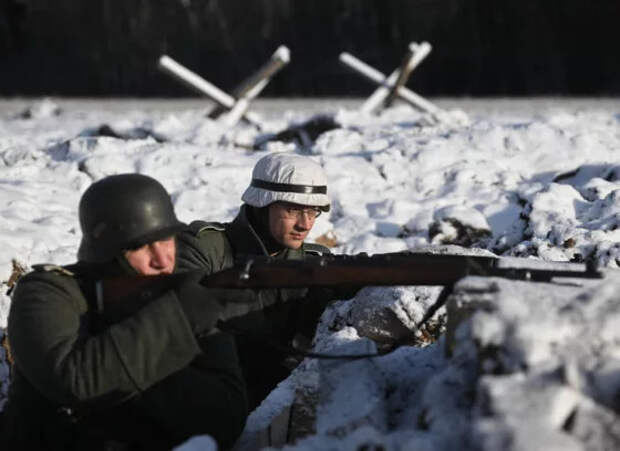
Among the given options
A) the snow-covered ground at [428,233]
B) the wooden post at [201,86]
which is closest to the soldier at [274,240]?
the snow-covered ground at [428,233]

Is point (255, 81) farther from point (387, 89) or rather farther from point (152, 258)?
point (152, 258)

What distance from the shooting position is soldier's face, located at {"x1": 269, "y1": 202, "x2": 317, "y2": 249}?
403 cm

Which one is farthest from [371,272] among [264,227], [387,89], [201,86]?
[387,89]

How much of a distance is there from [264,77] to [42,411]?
7741 mm

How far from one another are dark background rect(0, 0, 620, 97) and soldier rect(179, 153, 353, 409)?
13172mm

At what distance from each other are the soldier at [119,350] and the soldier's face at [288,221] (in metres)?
1.02

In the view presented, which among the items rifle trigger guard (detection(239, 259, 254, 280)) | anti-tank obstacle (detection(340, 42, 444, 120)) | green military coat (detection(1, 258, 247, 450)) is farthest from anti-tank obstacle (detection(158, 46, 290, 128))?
green military coat (detection(1, 258, 247, 450))

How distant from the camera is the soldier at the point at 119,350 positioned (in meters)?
2.74

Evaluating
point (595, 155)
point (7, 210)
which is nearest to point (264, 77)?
point (595, 155)

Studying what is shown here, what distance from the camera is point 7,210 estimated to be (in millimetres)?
6070

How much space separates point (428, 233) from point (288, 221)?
2557mm

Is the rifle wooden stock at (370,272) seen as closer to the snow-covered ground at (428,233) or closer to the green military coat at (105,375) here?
the snow-covered ground at (428,233)

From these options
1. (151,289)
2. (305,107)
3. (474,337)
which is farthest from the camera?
(305,107)

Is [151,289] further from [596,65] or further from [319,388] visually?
[596,65]
